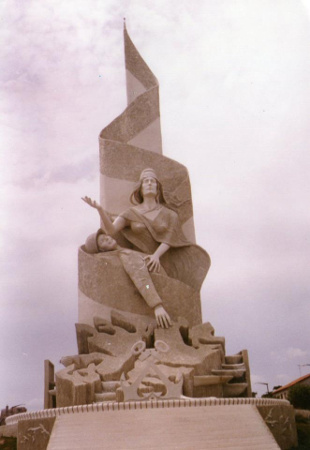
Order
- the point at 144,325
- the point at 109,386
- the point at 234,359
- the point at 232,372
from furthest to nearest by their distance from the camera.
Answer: the point at 144,325 → the point at 234,359 → the point at 232,372 → the point at 109,386

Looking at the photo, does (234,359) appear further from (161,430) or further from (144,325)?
(161,430)

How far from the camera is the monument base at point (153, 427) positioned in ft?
17.6

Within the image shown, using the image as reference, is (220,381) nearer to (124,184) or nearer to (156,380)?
(156,380)

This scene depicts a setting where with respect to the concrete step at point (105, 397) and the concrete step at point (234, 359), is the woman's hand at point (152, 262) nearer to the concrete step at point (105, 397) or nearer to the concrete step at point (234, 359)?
Answer: the concrete step at point (234, 359)

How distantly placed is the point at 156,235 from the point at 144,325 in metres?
1.85

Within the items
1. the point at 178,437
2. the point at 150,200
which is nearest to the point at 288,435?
the point at 178,437

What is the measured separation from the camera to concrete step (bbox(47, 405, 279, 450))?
533 cm

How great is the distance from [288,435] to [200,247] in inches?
163

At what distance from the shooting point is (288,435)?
6.77 meters

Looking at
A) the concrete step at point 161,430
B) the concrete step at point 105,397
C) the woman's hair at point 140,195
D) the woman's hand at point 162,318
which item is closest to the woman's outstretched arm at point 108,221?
the woman's hair at point 140,195

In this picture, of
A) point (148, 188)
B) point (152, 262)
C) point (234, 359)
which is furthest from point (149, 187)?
point (234, 359)

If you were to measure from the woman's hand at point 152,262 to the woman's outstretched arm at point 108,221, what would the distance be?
799mm

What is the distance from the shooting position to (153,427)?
215 inches

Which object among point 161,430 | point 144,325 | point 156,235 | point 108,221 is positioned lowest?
point 161,430
